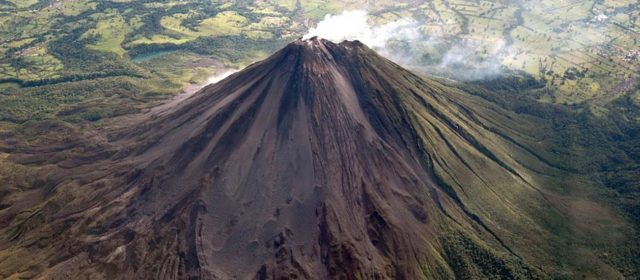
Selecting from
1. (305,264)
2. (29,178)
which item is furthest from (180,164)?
(29,178)

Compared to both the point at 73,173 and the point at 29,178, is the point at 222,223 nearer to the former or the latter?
the point at 73,173

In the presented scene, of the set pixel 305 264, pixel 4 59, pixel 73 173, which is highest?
pixel 305 264

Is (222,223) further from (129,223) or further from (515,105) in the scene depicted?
(515,105)

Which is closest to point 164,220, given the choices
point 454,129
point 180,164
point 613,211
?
point 180,164

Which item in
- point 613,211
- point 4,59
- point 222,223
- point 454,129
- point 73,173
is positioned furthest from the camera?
point 4,59

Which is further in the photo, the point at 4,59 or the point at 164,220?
the point at 4,59

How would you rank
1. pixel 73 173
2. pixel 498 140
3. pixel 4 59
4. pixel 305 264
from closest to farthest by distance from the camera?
pixel 305 264
pixel 73 173
pixel 498 140
pixel 4 59

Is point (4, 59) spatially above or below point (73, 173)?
below
